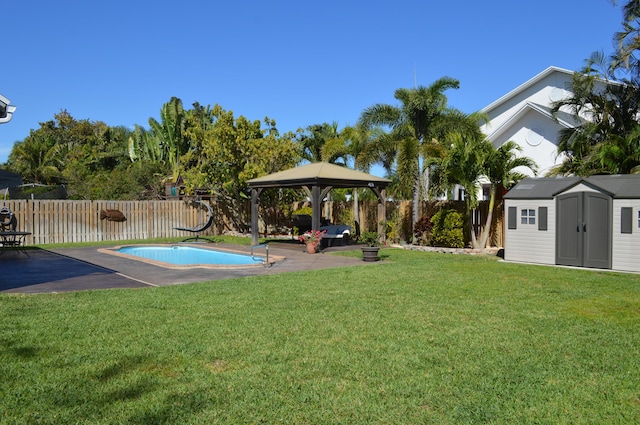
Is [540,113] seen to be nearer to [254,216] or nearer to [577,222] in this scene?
[577,222]

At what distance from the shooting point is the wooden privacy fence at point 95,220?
21109mm

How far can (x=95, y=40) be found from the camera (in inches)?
826

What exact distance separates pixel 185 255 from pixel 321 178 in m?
5.94

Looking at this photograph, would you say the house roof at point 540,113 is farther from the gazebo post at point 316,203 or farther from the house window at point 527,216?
the gazebo post at point 316,203

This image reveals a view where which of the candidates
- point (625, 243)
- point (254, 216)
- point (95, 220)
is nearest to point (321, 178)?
point (254, 216)

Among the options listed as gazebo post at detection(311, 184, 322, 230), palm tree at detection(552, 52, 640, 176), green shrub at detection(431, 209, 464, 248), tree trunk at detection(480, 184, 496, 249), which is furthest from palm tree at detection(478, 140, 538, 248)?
gazebo post at detection(311, 184, 322, 230)

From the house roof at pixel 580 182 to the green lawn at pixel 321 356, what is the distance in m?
4.11

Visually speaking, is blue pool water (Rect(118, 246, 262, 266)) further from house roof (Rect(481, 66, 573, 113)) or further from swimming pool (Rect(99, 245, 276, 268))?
house roof (Rect(481, 66, 573, 113))

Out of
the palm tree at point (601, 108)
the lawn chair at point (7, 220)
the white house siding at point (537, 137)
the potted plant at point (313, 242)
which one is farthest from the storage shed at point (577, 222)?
the lawn chair at point (7, 220)

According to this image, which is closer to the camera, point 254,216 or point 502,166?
point 502,166

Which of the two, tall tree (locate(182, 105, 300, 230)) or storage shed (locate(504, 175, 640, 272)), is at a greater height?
tall tree (locate(182, 105, 300, 230))

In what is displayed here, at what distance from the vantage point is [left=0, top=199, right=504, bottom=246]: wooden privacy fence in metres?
20.6

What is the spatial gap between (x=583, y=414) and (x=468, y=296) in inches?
193

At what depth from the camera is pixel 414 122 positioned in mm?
20781
